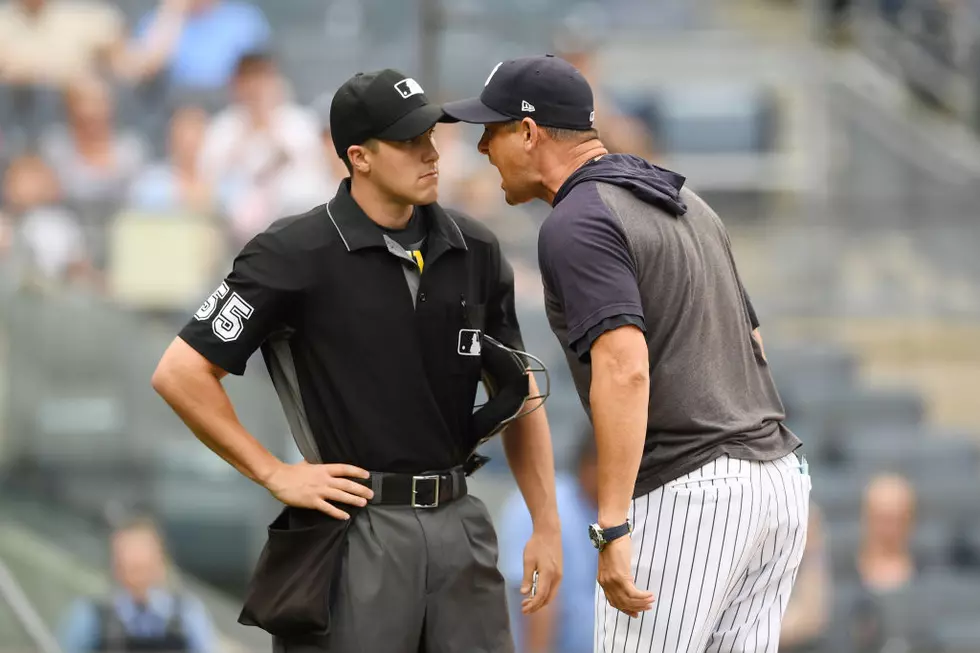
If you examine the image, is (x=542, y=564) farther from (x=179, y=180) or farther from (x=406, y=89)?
(x=179, y=180)

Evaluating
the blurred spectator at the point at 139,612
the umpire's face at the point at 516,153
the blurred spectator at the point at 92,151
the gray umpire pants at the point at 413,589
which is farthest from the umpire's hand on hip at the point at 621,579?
the blurred spectator at the point at 92,151

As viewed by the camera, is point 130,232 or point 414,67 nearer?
point 130,232

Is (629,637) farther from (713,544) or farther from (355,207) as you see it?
(355,207)

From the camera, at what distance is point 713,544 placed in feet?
12.0

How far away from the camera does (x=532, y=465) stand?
4.13 meters

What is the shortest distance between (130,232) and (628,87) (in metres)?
5.46

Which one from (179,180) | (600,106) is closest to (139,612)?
(179,180)

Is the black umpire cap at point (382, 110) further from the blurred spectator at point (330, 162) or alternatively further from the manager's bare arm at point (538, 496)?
the blurred spectator at point (330, 162)

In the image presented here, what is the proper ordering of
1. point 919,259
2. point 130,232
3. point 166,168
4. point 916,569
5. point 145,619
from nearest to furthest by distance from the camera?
point 145,619 < point 130,232 < point 916,569 < point 166,168 < point 919,259

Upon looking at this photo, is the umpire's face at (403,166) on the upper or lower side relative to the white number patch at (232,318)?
upper

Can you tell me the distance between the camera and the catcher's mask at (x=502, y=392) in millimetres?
3969

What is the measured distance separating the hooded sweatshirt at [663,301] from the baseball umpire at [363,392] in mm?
347

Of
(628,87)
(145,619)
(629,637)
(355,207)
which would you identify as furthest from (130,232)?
(628,87)

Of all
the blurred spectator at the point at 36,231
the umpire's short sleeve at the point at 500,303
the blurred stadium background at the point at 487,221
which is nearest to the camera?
the umpire's short sleeve at the point at 500,303
